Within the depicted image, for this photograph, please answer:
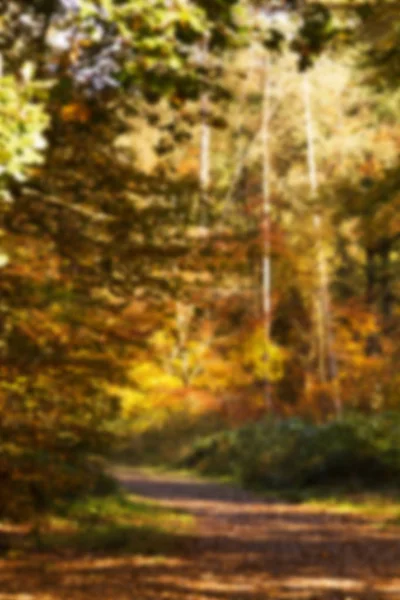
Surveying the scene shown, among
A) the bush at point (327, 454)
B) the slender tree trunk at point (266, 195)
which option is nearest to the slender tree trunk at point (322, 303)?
the slender tree trunk at point (266, 195)

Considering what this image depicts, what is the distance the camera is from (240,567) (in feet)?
31.8

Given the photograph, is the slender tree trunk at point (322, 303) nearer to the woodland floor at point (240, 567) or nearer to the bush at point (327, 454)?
the bush at point (327, 454)

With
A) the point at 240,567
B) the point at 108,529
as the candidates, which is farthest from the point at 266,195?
the point at 240,567

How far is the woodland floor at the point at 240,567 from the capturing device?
8094 millimetres

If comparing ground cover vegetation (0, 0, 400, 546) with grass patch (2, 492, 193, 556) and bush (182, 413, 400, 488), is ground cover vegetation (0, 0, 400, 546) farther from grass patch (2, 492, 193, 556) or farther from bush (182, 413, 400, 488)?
bush (182, 413, 400, 488)

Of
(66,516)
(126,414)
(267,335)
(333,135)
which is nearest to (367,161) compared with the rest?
(333,135)

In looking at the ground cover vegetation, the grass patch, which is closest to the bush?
the grass patch

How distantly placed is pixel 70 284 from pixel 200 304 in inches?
49.0

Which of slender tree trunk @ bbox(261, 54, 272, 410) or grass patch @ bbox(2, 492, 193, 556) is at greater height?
slender tree trunk @ bbox(261, 54, 272, 410)

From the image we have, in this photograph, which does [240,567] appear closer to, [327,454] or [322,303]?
[327,454]

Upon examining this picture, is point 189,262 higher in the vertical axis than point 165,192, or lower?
lower

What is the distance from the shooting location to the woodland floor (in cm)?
809

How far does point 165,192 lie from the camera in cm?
830

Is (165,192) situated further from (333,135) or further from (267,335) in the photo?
(333,135)
